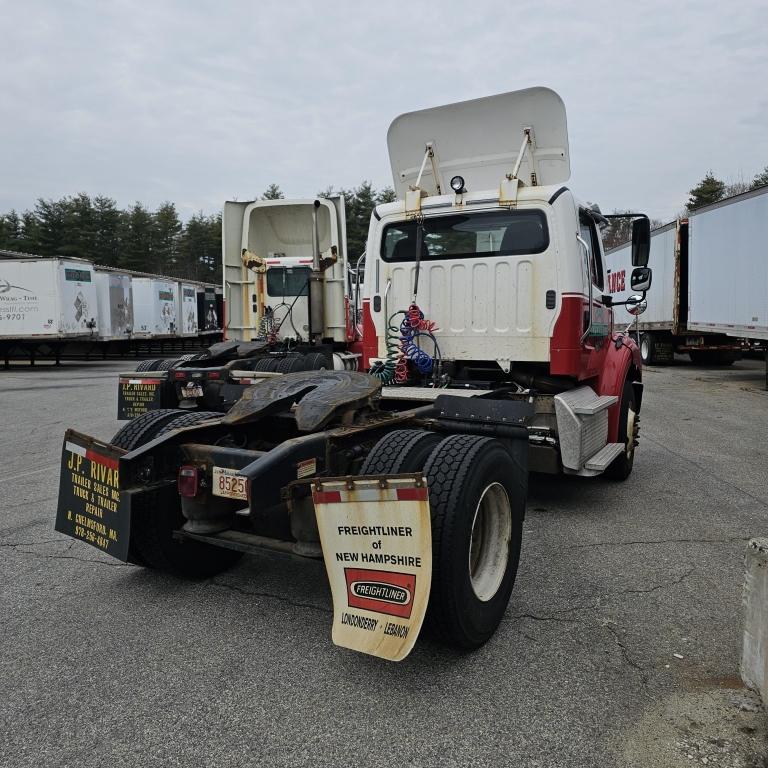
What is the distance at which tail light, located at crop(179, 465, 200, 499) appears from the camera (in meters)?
3.25

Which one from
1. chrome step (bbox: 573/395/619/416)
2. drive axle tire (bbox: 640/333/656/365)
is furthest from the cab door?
drive axle tire (bbox: 640/333/656/365)

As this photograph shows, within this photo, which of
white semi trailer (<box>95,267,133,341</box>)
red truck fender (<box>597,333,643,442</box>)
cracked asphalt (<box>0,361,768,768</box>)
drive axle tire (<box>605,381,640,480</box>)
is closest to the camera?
cracked asphalt (<box>0,361,768,768</box>)

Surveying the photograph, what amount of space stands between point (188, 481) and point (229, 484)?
317 millimetres

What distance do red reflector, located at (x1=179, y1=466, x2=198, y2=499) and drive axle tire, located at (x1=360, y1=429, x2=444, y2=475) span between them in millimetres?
841

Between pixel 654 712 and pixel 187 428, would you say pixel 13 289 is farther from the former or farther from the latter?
pixel 654 712

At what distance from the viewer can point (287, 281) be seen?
11.0 metres

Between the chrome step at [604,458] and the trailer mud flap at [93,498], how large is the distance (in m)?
3.29

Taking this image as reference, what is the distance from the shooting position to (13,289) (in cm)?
2142

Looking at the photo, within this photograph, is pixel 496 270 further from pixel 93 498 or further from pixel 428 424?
pixel 93 498

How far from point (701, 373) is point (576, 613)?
687 inches

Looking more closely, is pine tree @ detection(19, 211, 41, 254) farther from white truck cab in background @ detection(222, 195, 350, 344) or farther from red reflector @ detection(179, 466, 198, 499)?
red reflector @ detection(179, 466, 198, 499)

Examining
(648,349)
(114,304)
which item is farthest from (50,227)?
(648,349)

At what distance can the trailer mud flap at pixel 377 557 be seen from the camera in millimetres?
2605

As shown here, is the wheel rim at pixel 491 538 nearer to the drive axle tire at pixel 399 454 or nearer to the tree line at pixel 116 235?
the drive axle tire at pixel 399 454
